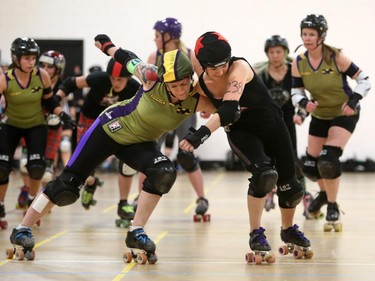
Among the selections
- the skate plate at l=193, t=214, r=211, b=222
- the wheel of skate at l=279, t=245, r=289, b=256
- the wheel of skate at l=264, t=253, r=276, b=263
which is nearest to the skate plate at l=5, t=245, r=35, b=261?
the wheel of skate at l=264, t=253, r=276, b=263

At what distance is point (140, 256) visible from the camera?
4.89 meters

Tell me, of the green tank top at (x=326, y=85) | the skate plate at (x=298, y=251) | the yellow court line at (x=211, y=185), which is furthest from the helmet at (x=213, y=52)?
the yellow court line at (x=211, y=185)

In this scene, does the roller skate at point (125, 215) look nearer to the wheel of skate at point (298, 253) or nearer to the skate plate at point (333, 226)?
the skate plate at point (333, 226)

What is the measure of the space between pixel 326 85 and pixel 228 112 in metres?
2.37

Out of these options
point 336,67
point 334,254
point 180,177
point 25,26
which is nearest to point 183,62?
point 334,254

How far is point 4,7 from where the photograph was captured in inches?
595

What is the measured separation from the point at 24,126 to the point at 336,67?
267 centimetres

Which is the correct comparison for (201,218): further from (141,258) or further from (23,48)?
(141,258)

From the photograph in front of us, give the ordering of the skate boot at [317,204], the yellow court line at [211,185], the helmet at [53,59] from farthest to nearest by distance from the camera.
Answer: the yellow court line at [211,185]
the helmet at [53,59]
the skate boot at [317,204]

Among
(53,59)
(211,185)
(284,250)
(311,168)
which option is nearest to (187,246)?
(284,250)

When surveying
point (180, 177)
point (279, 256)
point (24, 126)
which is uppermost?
point (24, 126)

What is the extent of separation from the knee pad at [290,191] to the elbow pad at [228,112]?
0.75m

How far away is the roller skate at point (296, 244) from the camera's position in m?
5.13

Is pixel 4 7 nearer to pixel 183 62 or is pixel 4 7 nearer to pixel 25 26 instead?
pixel 25 26
